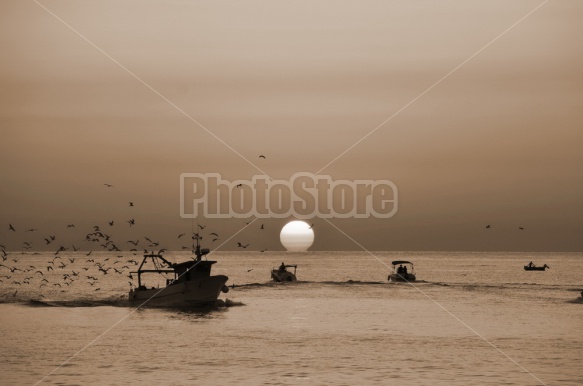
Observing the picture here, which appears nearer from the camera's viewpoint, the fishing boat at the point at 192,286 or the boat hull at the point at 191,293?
the fishing boat at the point at 192,286

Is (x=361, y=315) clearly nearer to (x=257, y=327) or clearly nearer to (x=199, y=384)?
(x=257, y=327)

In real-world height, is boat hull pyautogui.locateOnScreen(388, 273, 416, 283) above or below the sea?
above

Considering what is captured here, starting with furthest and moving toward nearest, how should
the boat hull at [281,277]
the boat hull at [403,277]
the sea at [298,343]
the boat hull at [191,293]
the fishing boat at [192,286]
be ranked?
the boat hull at [281,277] < the boat hull at [403,277] < the boat hull at [191,293] < the fishing boat at [192,286] < the sea at [298,343]

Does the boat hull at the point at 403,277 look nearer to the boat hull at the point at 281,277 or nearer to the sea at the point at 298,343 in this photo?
the boat hull at the point at 281,277

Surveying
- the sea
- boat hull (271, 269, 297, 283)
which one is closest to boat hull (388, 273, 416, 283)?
boat hull (271, 269, 297, 283)

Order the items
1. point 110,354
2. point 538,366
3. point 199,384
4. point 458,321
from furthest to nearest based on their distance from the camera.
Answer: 1. point 458,321
2. point 110,354
3. point 538,366
4. point 199,384

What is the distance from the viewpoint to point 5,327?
67812 mm

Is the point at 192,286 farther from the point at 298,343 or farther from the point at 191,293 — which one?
the point at 298,343

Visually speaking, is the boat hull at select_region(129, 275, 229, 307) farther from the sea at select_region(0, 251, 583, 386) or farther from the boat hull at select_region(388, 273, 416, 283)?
the boat hull at select_region(388, 273, 416, 283)

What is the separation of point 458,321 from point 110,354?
116ft

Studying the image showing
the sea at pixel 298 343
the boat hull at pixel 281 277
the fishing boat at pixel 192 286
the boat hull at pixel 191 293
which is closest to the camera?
the sea at pixel 298 343

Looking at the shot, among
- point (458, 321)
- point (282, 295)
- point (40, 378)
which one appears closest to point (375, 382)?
point (40, 378)

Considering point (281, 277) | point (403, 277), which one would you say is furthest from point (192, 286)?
point (281, 277)

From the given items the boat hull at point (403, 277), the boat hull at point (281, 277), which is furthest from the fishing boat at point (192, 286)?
the boat hull at point (281, 277)
